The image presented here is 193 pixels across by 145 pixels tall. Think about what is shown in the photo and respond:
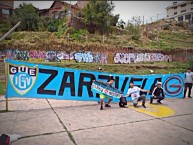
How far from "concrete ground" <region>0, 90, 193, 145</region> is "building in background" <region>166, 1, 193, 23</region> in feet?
215

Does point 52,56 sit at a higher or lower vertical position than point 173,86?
higher

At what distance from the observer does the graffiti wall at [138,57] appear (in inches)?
1108

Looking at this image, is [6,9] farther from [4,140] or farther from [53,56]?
[4,140]

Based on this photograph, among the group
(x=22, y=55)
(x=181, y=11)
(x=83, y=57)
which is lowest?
(x=83, y=57)

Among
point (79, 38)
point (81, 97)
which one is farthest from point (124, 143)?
point (79, 38)

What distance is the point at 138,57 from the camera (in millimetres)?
29328

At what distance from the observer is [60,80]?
723cm

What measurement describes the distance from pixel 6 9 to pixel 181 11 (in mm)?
63391

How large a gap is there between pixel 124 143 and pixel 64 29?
101 feet

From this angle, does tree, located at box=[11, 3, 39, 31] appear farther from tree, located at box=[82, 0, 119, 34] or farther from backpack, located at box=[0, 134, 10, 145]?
backpack, located at box=[0, 134, 10, 145]

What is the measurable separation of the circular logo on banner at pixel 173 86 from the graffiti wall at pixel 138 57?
18.7 metres

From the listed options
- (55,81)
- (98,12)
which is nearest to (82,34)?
(98,12)

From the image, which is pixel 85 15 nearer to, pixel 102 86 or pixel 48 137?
pixel 102 86

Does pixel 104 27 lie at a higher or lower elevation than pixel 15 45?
higher
